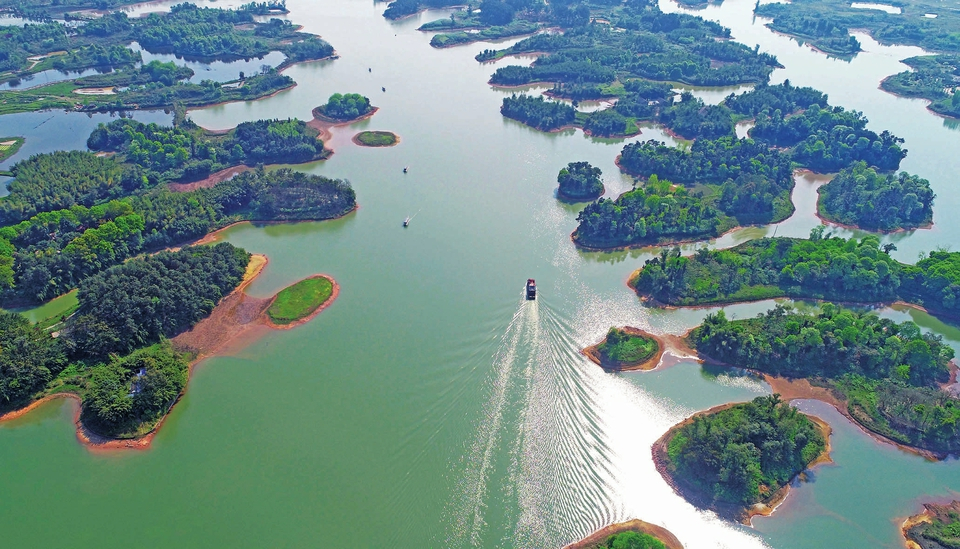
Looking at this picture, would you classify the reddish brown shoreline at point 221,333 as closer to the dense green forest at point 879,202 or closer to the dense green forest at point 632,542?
the dense green forest at point 632,542

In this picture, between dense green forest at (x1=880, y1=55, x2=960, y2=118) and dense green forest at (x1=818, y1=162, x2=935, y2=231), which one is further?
dense green forest at (x1=880, y1=55, x2=960, y2=118)

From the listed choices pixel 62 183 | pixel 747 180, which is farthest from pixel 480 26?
pixel 62 183

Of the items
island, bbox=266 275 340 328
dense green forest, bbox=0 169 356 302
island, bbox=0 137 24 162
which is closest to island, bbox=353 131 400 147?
dense green forest, bbox=0 169 356 302

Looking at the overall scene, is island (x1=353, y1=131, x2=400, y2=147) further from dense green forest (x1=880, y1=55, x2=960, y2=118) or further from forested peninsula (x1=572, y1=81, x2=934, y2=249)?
dense green forest (x1=880, y1=55, x2=960, y2=118)

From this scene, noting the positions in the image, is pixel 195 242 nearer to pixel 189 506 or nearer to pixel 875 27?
pixel 189 506

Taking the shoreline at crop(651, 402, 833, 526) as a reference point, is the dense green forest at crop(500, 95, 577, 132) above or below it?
above

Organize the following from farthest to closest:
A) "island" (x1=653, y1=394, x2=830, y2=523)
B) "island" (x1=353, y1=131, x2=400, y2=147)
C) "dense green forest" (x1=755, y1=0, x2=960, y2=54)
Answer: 1. "dense green forest" (x1=755, y1=0, x2=960, y2=54)
2. "island" (x1=353, y1=131, x2=400, y2=147)
3. "island" (x1=653, y1=394, x2=830, y2=523)

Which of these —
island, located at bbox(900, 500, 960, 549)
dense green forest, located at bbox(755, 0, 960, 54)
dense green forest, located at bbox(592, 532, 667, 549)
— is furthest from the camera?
dense green forest, located at bbox(755, 0, 960, 54)
